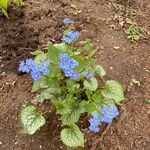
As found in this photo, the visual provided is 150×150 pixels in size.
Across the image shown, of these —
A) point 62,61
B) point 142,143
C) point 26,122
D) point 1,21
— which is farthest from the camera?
point 1,21

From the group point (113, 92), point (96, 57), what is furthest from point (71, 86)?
point (96, 57)

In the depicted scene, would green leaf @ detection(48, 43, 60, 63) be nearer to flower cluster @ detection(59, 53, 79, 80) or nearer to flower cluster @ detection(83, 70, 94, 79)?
flower cluster @ detection(59, 53, 79, 80)

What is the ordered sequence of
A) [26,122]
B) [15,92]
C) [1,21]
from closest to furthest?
[26,122] < [15,92] < [1,21]

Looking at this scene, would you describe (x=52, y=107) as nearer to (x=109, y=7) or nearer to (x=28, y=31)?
(x=28, y=31)

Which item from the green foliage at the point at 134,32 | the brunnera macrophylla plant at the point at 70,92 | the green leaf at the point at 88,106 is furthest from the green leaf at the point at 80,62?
the green foliage at the point at 134,32

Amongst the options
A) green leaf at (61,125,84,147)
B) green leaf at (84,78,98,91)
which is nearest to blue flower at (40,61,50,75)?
green leaf at (84,78,98,91)

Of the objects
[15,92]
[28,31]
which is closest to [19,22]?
[28,31]

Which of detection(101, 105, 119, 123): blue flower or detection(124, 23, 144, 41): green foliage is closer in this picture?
detection(101, 105, 119, 123): blue flower

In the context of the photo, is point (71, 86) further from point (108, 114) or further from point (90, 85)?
point (108, 114)
